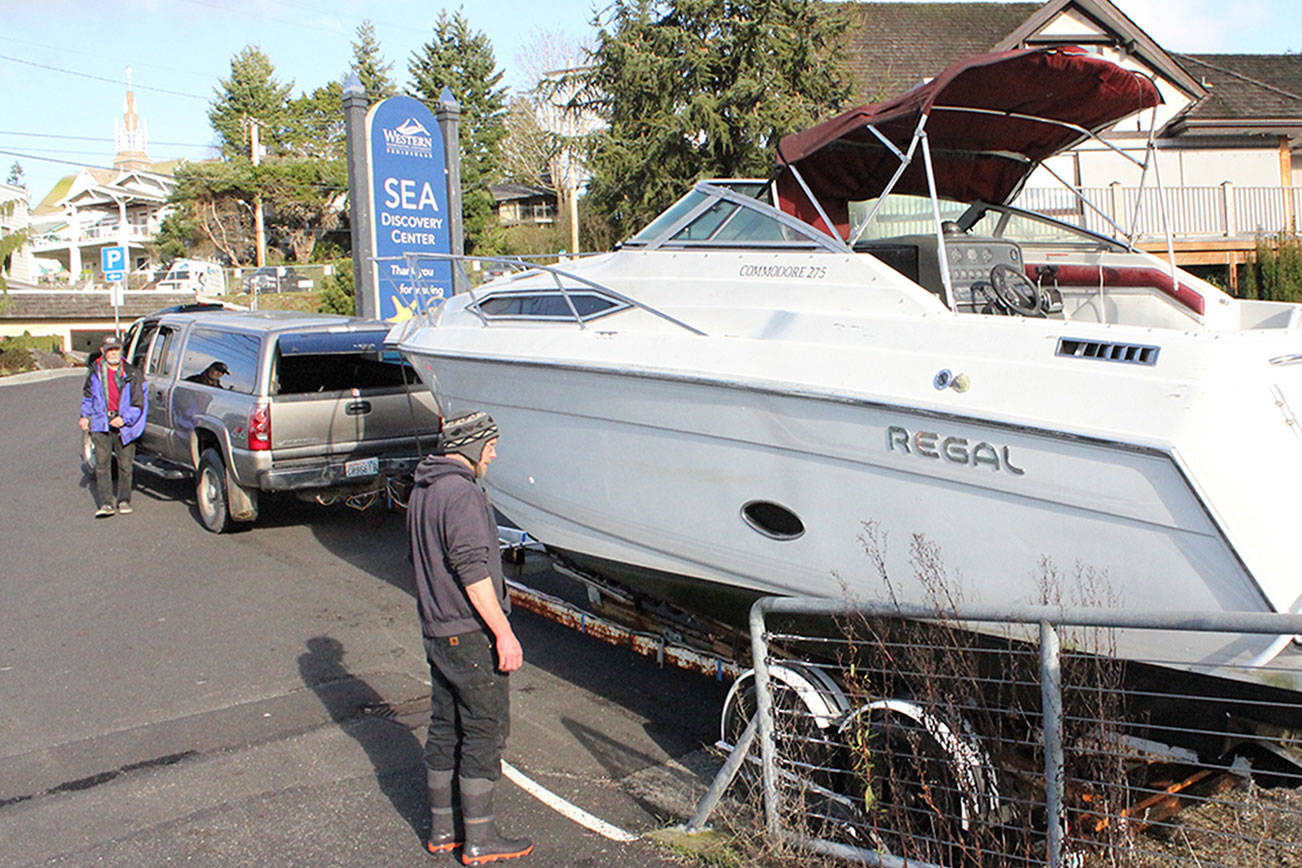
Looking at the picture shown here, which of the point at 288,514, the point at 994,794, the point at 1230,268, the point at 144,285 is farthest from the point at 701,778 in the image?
the point at 144,285

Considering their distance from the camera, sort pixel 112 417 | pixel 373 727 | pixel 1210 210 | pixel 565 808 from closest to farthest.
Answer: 1. pixel 565 808
2. pixel 373 727
3. pixel 112 417
4. pixel 1210 210

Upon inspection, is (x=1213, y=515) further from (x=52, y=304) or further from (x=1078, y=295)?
(x=52, y=304)

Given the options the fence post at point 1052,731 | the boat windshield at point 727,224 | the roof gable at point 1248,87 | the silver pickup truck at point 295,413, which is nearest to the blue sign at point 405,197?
the silver pickup truck at point 295,413

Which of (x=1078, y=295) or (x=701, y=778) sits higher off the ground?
(x=1078, y=295)

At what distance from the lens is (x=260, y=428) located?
8.49 meters

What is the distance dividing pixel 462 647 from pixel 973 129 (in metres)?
3.80

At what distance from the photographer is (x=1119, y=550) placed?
3.65 meters

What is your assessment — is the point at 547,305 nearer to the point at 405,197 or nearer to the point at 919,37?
the point at 405,197

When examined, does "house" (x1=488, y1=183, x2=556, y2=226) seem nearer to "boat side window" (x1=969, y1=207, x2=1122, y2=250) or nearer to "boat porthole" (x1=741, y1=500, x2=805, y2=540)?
"boat side window" (x1=969, y1=207, x2=1122, y2=250)

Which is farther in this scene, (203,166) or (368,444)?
(203,166)

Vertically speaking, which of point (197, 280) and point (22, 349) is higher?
point (197, 280)

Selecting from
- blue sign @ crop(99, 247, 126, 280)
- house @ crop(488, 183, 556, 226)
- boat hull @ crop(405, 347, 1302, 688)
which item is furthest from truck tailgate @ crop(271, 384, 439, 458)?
house @ crop(488, 183, 556, 226)

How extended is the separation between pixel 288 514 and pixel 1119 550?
8.09 metres

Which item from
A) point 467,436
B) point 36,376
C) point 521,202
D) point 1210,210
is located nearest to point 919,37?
point 1210,210
